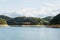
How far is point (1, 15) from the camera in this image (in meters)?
192

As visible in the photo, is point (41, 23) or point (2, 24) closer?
point (2, 24)

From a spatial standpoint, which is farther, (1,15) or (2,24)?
(1,15)

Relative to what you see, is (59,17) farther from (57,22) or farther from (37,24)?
(37,24)

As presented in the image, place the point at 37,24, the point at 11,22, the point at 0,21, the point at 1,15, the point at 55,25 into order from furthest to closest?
the point at 1,15
the point at 11,22
the point at 37,24
the point at 0,21
the point at 55,25

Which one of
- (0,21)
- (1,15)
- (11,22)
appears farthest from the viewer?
(1,15)

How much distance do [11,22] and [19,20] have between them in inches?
295

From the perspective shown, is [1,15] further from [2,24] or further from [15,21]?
[2,24]

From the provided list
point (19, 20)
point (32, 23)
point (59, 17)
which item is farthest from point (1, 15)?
point (59, 17)

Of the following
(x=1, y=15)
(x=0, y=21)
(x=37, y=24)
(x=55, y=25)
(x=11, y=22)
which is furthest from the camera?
(x=1, y=15)

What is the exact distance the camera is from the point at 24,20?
169 m

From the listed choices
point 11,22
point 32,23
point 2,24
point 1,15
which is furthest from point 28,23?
point 1,15

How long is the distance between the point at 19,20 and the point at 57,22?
61.8 metres

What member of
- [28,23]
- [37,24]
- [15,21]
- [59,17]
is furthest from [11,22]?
[59,17]

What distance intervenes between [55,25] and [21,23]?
53.7 metres
